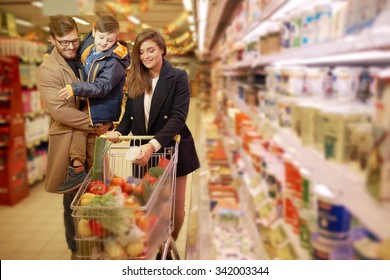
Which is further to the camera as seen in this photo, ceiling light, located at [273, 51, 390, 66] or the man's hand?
the man's hand

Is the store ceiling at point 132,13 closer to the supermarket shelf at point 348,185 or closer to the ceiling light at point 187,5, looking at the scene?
the ceiling light at point 187,5

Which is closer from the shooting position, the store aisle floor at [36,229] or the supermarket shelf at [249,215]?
the store aisle floor at [36,229]

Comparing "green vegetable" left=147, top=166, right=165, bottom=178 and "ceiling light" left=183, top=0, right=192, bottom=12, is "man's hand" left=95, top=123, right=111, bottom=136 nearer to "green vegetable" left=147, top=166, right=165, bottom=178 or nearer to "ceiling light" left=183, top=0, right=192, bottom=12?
"green vegetable" left=147, top=166, right=165, bottom=178

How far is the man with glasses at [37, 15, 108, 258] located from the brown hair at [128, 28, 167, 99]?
0.20 meters

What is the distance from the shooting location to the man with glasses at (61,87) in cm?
153

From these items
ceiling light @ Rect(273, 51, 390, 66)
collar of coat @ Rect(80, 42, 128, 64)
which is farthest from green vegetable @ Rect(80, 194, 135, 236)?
ceiling light @ Rect(273, 51, 390, 66)

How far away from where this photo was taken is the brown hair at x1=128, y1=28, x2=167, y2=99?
1510 millimetres

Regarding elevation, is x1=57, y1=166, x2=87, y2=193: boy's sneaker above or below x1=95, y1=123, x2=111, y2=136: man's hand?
below

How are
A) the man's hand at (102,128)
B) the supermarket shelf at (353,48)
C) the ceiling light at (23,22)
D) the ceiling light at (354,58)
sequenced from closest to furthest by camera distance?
the supermarket shelf at (353,48), the ceiling light at (354,58), the man's hand at (102,128), the ceiling light at (23,22)

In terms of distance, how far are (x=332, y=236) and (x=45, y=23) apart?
1300 mm

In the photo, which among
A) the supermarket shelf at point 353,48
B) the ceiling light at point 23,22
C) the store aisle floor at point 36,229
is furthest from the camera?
the store aisle floor at point 36,229

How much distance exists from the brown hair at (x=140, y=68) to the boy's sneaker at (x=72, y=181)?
40 centimetres

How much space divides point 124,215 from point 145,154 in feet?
0.87

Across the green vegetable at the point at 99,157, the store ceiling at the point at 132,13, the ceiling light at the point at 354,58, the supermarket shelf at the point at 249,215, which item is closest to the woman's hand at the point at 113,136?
the green vegetable at the point at 99,157
